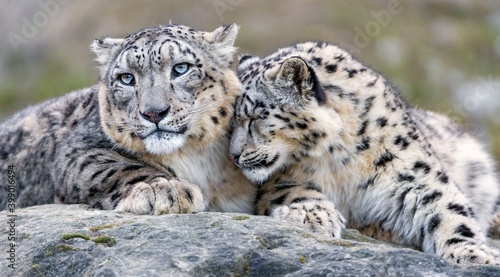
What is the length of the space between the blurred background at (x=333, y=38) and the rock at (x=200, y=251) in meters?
11.8

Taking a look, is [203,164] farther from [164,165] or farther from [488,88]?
[488,88]

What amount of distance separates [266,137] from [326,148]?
1.50ft

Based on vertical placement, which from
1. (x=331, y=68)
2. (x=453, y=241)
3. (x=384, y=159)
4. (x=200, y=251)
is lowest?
(x=200, y=251)

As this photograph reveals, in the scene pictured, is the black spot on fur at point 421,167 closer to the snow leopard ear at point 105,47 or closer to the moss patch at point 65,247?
the snow leopard ear at point 105,47

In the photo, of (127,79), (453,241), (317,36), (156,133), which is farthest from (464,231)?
(317,36)

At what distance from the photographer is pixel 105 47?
7.58 m

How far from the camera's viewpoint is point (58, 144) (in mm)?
7844

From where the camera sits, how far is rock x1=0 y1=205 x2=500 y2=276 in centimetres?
530

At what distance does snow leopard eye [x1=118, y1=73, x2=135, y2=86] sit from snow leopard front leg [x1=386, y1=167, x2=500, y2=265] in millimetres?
2053

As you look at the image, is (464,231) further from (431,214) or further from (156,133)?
(156,133)

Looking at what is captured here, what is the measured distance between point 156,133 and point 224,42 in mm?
1164

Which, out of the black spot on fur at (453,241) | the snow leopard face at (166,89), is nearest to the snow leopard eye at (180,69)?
the snow leopard face at (166,89)

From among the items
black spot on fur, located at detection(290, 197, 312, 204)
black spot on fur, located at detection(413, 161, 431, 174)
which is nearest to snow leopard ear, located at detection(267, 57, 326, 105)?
black spot on fur, located at detection(290, 197, 312, 204)

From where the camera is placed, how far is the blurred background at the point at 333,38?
60.5ft
